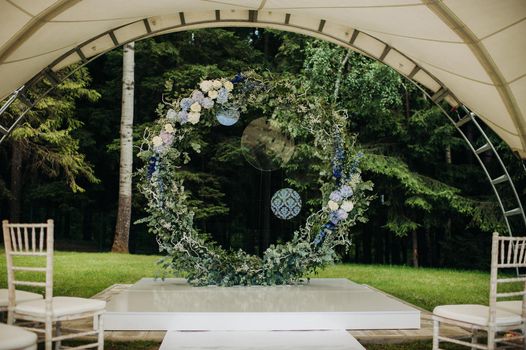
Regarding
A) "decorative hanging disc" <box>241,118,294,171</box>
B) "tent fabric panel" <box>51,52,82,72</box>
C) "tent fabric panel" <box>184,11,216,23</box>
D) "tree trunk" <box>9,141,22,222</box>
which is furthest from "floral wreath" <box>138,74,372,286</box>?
"tree trunk" <box>9,141,22,222</box>

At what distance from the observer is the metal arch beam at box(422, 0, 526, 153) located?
15.8 feet

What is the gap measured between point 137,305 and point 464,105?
4.09m

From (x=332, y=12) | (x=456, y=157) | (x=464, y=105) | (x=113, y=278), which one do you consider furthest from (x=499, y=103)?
(x=456, y=157)

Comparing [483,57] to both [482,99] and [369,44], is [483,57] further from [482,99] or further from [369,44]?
[369,44]

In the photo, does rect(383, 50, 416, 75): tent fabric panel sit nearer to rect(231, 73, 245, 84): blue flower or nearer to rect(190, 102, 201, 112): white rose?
rect(231, 73, 245, 84): blue flower

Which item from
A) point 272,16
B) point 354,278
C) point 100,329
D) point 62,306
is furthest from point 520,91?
point 354,278

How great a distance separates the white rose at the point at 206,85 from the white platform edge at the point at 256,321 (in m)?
2.97

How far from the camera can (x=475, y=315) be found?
4.32 meters

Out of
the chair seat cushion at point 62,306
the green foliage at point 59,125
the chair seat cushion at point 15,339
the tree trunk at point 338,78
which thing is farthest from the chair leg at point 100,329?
the tree trunk at point 338,78

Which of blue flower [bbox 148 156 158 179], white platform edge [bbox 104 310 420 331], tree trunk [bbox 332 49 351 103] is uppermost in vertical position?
tree trunk [bbox 332 49 351 103]

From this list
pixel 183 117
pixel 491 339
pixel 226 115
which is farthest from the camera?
pixel 226 115

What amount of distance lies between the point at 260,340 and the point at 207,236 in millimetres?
2455

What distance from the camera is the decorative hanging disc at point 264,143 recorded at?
350 inches

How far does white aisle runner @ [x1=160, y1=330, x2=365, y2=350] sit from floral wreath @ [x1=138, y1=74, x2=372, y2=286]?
1.78m
